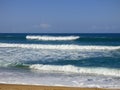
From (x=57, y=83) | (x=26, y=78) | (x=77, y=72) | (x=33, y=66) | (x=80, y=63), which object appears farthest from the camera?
(x=80, y=63)

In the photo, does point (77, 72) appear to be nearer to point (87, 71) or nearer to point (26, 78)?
point (87, 71)

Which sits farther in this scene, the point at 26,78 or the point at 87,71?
the point at 87,71

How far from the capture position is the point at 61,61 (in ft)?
51.5

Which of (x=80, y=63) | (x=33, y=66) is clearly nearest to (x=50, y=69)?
(x=33, y=66)

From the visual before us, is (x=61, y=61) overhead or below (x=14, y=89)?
below

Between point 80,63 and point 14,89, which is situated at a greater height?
point 14,89

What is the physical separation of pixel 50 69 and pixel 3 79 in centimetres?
354

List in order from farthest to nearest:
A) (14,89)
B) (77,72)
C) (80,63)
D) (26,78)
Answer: (80,63), (77,72), (26,78), (14,89)

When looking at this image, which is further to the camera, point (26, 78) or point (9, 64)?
point (9, 64)

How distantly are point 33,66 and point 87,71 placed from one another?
2841 mm

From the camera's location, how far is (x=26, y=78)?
10.2 meters

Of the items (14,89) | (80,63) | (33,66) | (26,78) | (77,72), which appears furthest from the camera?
(80,63)

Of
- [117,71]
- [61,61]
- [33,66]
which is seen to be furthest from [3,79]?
[61,61]

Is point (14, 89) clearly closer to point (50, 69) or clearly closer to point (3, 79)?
point (3, 79)
